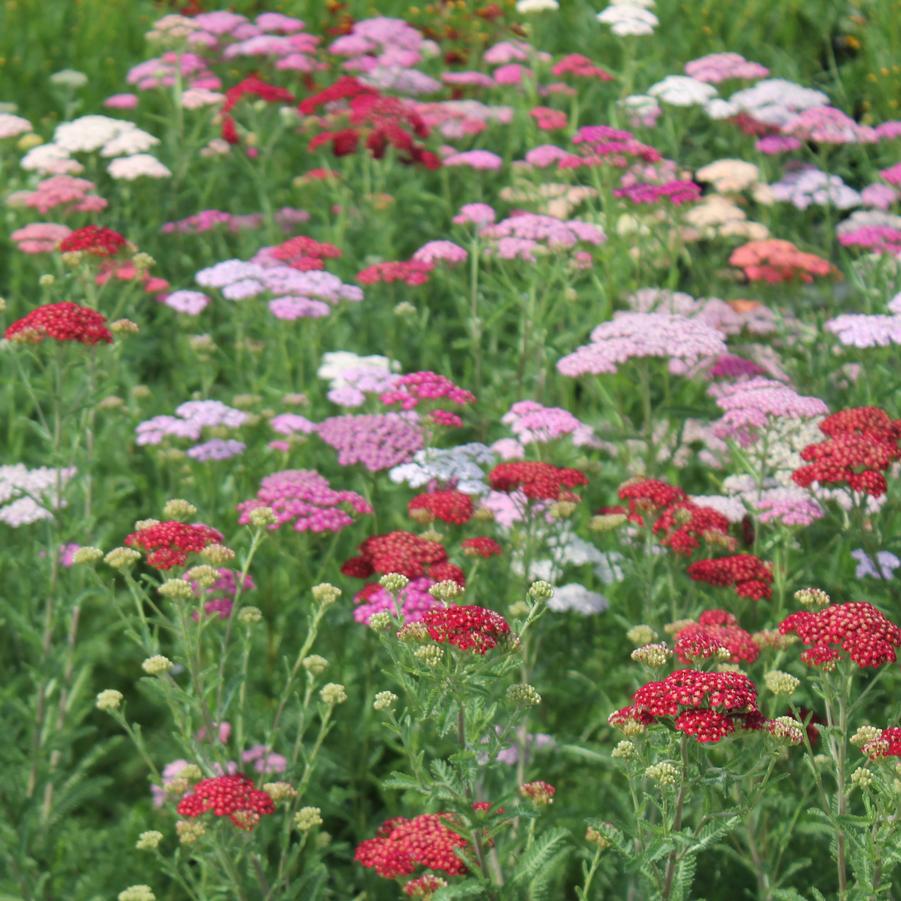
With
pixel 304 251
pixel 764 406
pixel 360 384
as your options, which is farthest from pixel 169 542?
pixel 304 251

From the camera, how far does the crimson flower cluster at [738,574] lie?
3.90 metres

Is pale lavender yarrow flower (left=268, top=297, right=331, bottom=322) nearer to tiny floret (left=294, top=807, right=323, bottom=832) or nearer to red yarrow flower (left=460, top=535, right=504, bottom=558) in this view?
red yarrow flower (left=460, top=535, right=504, bottom=558)

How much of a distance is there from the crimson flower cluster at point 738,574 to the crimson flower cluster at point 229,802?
1.37 metres

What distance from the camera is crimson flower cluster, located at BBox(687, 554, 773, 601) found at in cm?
390

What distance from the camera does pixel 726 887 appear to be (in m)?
3.91

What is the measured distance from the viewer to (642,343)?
4.78m

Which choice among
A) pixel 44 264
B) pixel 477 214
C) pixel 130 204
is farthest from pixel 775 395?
pixel 130 204

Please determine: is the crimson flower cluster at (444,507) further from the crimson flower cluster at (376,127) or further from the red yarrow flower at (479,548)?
the crimson flower cluster at (376,127)

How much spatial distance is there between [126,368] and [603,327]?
219 centimetres

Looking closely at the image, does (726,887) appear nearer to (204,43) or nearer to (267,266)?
(267,266)

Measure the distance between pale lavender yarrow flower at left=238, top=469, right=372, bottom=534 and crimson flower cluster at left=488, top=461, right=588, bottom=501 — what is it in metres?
0.43

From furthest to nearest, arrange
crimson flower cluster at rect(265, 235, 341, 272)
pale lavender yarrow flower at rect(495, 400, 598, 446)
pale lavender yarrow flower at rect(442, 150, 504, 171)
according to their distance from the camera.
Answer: pale lavender yarrow flower at rect(442, 150, 504, 171), crimson flower cluster at rect(265, 235, 341, 272), pale lavender yarrow flower at rect(495, 400, 598, 446)

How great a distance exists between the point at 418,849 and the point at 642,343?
224cm

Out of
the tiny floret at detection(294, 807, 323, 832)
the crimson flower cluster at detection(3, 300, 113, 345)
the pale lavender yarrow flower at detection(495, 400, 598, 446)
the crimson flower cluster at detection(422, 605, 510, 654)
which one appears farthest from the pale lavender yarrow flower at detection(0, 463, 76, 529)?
the crimson flower cluster at detection(422, 605, 510, 654)
